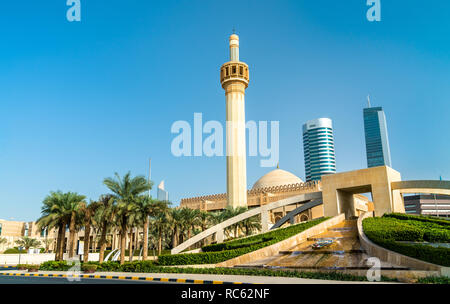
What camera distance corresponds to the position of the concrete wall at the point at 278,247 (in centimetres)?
2336

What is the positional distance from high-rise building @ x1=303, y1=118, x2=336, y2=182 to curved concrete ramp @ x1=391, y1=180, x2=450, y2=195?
426ft

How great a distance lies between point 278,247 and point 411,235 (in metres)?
8.44

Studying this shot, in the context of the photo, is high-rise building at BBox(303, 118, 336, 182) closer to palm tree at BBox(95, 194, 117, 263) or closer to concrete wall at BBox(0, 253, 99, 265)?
concrete wall at BBox(0, 253, 99, 265)

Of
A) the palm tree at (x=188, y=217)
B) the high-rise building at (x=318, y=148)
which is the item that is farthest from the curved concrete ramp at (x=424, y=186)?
the high-rise building at (x=318, y=148)

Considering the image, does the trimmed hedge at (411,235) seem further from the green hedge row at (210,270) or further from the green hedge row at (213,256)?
the green hedge row at (213,256)

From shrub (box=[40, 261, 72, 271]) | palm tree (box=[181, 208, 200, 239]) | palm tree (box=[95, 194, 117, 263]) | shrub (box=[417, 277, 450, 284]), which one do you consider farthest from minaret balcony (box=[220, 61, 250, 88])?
shrub (box=[417, 277, 450, 284])

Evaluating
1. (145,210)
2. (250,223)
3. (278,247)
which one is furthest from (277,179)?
(278,247)

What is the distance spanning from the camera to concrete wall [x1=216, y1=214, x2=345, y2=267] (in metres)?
23.4

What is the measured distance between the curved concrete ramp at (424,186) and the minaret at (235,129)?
26.4 m

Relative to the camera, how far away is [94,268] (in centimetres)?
2231

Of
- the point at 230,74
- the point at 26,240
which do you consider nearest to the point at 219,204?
the point at 230,74

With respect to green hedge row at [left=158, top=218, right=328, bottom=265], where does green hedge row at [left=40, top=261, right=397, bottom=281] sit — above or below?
below

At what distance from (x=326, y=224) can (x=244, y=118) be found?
30249 mm
